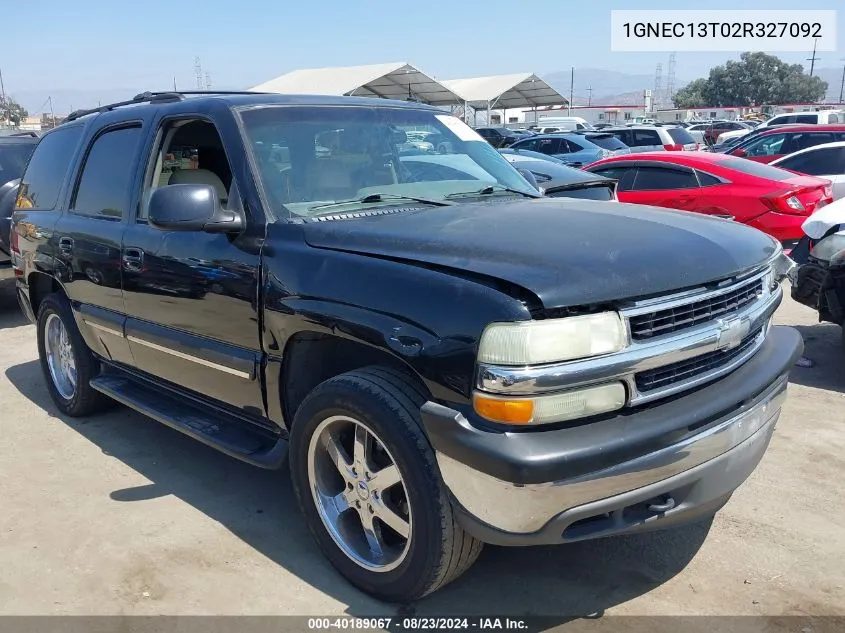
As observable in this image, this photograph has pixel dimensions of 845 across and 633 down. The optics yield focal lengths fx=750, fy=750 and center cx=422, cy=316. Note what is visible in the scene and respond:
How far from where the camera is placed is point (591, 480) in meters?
2.33

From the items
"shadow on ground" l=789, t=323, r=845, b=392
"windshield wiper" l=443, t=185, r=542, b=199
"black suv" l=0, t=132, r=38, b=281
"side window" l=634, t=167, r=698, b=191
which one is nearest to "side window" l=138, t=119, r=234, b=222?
"windshield wiper" l=443, t=185, r=542, b=199

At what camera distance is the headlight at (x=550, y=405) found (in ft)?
7.62

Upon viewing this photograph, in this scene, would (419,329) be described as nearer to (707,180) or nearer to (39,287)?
(39,287)

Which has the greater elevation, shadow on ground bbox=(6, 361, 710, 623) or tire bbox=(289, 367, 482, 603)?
tire bbox=(289, 367, 482, 603)

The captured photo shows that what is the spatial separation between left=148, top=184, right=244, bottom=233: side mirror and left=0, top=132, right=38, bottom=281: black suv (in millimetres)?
4746

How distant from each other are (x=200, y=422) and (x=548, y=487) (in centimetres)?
210

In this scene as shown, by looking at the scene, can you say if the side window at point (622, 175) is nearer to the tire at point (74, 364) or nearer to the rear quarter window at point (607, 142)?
the tire at point (74, 364)

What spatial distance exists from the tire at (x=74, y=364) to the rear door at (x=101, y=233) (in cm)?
19

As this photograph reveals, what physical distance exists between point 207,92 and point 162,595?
2.64m

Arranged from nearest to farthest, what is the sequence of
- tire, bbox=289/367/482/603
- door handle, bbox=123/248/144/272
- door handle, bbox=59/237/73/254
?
tire, bbox=289/367/482/603
door handle, bbox=123/248/144/272
door handle, bbox=59/237/73/254

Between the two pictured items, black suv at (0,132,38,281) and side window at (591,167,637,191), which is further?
side window at (591,167,637,191)

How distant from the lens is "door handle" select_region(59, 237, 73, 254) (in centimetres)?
455

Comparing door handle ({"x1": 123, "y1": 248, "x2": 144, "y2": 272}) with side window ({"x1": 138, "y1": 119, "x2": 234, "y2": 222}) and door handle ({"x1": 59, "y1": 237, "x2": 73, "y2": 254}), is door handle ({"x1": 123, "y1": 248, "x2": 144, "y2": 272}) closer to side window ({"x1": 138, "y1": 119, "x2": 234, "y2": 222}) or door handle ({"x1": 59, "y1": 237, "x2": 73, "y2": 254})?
side window ({"x1": 138, "y1": 119, "x2": 234, "y2": 222})

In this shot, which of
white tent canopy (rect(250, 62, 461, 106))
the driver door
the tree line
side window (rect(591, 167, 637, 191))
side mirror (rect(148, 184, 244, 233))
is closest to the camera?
side mirror (rect(148, 184, 244, 233))
